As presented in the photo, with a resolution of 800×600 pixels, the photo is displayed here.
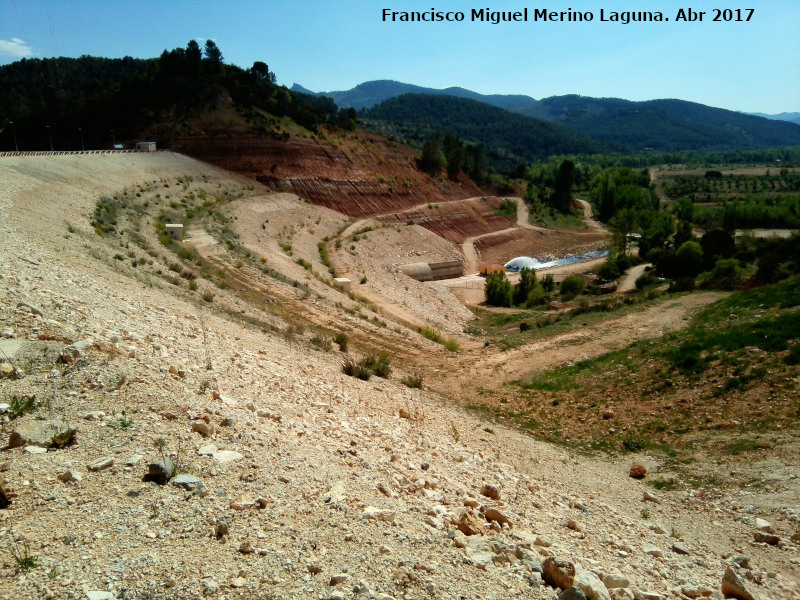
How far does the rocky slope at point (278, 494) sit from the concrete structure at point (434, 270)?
37.2m

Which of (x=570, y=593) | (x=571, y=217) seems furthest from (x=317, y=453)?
(x=571, y=217)

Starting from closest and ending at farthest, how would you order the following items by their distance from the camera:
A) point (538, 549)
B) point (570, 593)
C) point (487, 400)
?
point (570, 593) < point (538, 549) < point (487, 400)

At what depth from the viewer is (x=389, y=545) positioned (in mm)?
6445

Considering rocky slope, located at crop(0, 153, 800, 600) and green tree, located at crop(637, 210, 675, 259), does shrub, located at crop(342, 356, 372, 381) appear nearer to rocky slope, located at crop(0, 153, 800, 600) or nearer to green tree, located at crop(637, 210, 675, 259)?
rocky slope, located at crop(0, 153, 800, 600)

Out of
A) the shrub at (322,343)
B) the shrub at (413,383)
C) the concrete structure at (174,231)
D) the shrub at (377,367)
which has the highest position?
the concrete structure at (174,231)

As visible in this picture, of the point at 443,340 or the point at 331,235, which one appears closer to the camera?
the point at 443,340

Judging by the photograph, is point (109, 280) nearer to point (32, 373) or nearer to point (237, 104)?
point (32, 373)

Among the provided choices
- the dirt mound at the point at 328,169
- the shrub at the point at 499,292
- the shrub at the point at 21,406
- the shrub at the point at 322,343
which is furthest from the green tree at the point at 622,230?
the shrub at the point at 21,406

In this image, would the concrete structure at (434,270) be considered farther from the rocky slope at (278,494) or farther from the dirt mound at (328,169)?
the rocky slope at (278,494)

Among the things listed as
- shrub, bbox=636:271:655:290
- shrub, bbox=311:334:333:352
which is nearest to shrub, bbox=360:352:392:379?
shrub, bbox=311:334:333:352

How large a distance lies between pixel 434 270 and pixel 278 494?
46975 mm

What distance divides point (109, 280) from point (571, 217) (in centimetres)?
9402

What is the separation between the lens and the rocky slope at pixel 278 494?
566 cm

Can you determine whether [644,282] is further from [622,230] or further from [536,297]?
[622,230]
